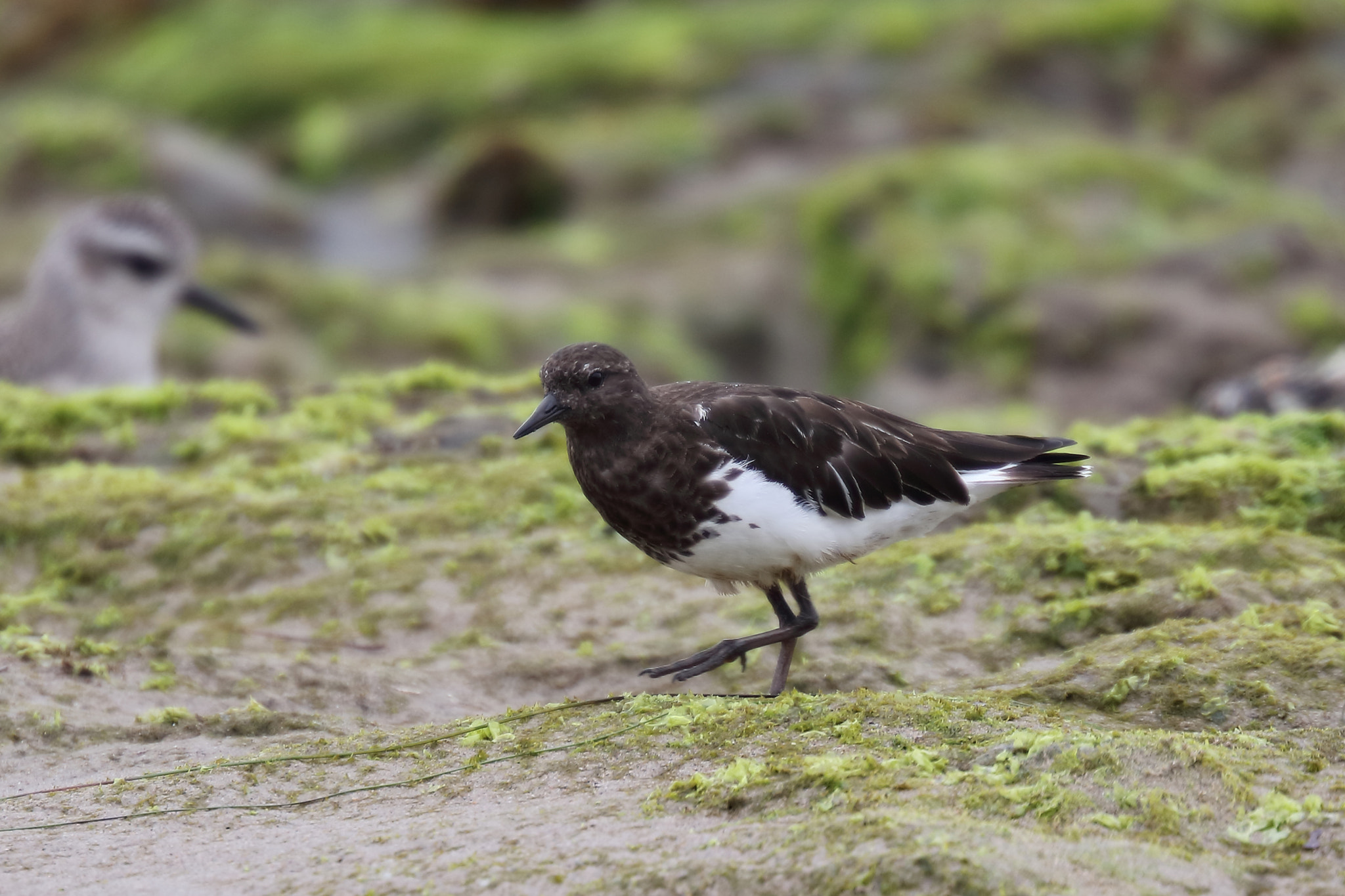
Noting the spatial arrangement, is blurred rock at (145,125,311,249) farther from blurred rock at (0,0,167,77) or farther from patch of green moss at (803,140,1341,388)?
blurred rock at (0,0,167,77)

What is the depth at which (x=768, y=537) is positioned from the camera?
554cm

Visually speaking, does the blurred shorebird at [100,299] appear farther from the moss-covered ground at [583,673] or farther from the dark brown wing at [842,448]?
the dark brown wing at [842,448]

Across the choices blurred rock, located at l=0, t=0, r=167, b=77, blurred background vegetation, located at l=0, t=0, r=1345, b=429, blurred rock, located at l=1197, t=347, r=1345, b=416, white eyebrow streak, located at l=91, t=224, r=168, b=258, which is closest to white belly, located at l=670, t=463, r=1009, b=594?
blurred rock, located at l=1197, t=347, r=1345, b=416

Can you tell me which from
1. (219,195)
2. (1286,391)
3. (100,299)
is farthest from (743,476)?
(219,195)

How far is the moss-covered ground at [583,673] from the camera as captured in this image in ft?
13.4

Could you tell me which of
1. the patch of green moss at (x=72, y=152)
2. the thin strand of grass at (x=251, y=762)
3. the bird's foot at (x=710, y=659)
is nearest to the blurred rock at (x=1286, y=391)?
the bird's foot at (x=710, y=659)

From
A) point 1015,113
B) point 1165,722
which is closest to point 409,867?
point 1165,722

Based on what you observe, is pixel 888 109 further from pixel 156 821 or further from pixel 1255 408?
pixel 156 821

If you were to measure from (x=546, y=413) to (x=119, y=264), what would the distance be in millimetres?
7978

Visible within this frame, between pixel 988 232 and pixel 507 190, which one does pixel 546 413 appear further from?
pixel 507 190

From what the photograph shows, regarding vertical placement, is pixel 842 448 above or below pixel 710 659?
above

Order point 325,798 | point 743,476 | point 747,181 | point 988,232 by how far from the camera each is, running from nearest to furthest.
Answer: point 325,798
point 743,476
point 988,232
point 747,181

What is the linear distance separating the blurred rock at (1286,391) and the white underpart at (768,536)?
5.04 m

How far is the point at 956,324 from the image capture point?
15555 mm
